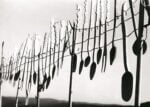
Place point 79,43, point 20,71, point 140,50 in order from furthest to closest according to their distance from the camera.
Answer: point 20,71, point 79,43, point 140,50

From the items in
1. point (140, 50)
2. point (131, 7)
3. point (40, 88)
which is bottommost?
point (40, 88)

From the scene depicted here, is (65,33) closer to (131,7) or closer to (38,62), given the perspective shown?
(38,62)

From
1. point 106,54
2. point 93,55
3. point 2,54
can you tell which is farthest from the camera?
point 2,54

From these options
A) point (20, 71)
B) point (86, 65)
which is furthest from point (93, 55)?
point (20, 71)

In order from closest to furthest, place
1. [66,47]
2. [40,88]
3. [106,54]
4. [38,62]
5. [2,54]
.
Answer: [106,54], [66,47], [40,88], [38,62], [2,54]

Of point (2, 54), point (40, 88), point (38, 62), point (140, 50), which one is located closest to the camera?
point (140, 50)

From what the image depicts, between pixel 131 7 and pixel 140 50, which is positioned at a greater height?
pixel 131 7

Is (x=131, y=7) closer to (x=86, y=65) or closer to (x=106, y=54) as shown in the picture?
(x=106, y=54)

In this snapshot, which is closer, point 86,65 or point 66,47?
point 86,65

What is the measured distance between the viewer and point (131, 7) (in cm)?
272

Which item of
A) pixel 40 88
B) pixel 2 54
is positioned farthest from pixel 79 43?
pixel 2 54

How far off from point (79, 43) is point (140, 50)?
118cm

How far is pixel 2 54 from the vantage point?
6.85 m

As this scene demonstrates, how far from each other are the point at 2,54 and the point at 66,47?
3.00 meters
